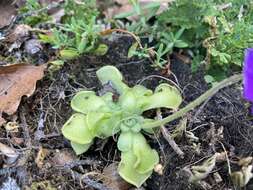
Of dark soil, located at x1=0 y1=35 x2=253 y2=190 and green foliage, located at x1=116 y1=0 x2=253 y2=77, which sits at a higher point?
green foliage, located at x1=116 y1=0 x2=253 y2=77

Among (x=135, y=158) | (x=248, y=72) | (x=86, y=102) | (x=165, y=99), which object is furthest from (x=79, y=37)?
(x=248, y=72)

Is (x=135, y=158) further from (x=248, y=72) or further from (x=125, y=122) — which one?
(x=248, y=72)

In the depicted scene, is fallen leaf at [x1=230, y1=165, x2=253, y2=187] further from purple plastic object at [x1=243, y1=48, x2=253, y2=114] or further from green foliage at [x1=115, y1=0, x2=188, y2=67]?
green foliage at [x1=115, y1=0, x2=188, y2=67]

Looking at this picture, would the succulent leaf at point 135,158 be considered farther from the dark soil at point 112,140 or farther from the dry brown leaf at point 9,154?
the dry brown leaf at point 9,154

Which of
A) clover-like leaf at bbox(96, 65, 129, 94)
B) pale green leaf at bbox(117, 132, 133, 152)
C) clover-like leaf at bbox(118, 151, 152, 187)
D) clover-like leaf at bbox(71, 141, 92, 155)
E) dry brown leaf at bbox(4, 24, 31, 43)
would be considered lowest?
clover-like leaf at bbox(118, 151, 152, 187)

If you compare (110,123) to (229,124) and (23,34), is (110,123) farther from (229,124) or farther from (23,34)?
(23,34)

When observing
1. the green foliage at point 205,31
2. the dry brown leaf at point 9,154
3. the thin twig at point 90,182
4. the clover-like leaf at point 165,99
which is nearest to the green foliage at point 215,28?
the green foliage at point 205,31

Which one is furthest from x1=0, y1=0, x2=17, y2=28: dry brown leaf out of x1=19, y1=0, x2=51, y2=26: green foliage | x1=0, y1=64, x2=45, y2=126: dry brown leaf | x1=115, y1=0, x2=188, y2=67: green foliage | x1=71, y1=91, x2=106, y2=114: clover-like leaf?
x1=71, y1=91, x2=106, y2=114: clover-like leaf
